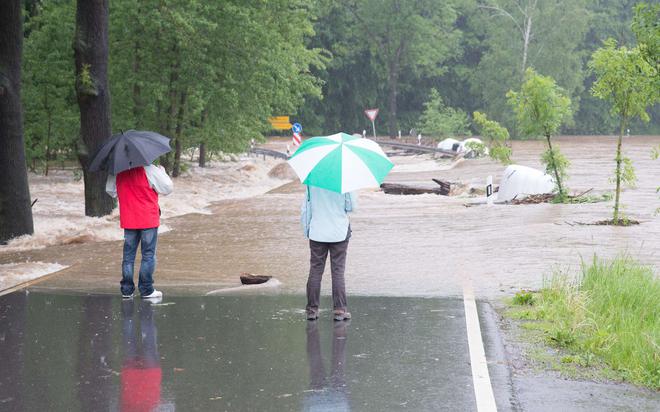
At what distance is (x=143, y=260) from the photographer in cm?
1105

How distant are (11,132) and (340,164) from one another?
30.8 ft

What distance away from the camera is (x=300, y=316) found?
9.94 m

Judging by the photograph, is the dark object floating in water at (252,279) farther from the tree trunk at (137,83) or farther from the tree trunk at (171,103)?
the tree trunk at (171,103)

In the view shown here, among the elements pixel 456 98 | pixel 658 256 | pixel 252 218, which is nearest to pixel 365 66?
pixel 456 98

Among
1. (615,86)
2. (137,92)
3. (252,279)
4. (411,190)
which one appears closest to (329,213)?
(252,279)

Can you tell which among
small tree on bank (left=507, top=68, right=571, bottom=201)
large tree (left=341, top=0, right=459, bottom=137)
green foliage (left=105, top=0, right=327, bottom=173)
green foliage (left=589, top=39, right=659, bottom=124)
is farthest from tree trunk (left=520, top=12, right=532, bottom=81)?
green foliage (left=589, top=39, right=659, bottom=124)

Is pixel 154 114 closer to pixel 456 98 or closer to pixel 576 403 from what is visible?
pixel 576 403

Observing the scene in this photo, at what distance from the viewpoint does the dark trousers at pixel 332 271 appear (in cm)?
962

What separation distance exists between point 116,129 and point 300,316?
2157 centimetres

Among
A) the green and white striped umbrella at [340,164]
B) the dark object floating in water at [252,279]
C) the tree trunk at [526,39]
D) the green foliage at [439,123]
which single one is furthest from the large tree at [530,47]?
the green and white striped umbrella at [340,164]

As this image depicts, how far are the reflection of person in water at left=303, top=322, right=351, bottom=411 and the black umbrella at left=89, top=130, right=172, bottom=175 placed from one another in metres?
2.83

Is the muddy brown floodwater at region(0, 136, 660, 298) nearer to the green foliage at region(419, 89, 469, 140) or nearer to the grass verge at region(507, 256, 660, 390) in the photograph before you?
the grass verge at region(507, 256, 660, 390)

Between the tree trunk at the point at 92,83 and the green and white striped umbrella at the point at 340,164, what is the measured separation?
10888 millimetres

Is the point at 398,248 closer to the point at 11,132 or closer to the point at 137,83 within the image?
the point at 11,132
